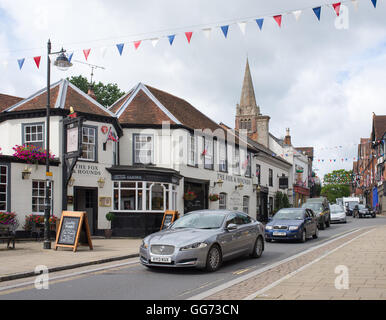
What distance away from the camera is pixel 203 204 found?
2798 cm

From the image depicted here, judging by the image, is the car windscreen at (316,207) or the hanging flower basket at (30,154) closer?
the hanging flower basket at (30,154)

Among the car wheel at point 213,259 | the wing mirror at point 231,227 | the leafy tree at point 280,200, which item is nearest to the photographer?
the car wheel at point 213,259

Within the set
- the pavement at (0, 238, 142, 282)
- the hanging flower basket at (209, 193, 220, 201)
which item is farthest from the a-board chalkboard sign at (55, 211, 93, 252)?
the hanging flower basket at (209, 193, 220, 201)

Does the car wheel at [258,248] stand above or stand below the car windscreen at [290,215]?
below

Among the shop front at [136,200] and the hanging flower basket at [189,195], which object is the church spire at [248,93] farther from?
the shop front at [136,200]

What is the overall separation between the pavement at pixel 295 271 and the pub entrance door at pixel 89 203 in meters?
5.69

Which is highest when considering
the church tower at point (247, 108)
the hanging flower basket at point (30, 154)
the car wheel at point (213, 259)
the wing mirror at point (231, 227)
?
the church tower at point (247, 108)

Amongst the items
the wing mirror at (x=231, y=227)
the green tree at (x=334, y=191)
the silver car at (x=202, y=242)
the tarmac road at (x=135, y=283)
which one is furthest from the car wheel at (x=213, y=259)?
the green tree at (x=334, y=191)

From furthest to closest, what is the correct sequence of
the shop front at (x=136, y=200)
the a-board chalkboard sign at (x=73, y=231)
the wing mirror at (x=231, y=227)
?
the shop front at (x=136, y=200) < the a-board chalkboard sign at (x=73, y=231) < the wing mirror at (x=231, y=227)

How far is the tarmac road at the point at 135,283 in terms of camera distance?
25.3ft

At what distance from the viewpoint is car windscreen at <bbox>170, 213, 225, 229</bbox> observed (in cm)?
1153

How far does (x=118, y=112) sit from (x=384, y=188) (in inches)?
1528
